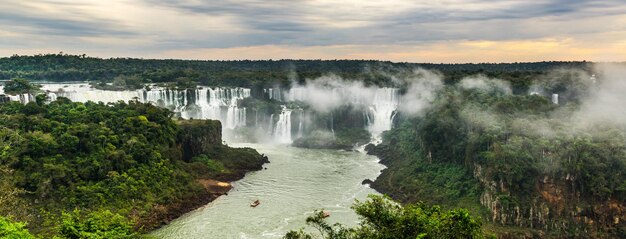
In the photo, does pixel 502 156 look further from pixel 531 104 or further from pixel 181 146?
pixel 181 146

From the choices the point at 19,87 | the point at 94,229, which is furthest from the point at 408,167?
the point at 19,87

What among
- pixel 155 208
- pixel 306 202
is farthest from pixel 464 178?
pixel 155 208

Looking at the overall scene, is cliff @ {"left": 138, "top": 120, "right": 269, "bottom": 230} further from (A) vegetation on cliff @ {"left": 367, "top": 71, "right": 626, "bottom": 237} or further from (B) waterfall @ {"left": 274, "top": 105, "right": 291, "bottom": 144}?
(B) waterfall @ {"left": 274, "top": 105, "right": 291, "bottom": 144}

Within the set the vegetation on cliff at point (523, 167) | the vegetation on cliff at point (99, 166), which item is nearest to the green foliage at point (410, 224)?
the vegetation on cliff at point (99, 166)

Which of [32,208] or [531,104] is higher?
[531,104]

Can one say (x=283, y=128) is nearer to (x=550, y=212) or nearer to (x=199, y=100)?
(x=199, y=100)

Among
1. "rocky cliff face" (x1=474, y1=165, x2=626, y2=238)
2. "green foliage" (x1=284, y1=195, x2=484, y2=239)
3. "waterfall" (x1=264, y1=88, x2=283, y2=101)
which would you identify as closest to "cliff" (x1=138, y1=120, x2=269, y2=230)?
"green foliage" (x1=284, y1=195, x2=484, y2=239)
